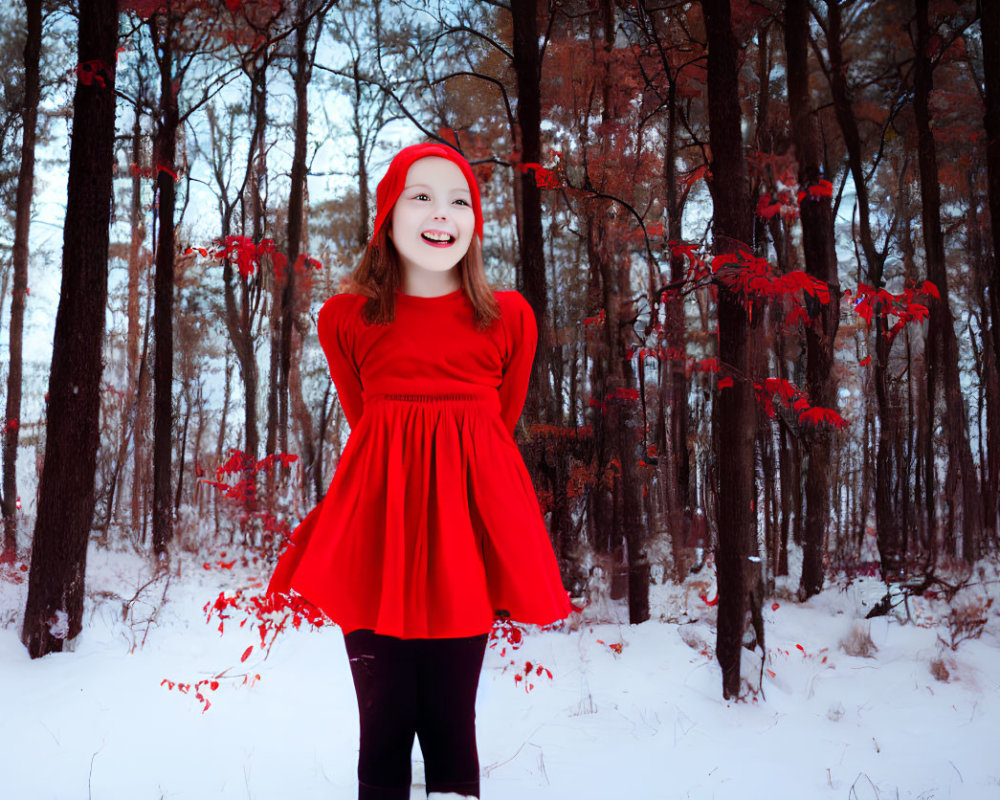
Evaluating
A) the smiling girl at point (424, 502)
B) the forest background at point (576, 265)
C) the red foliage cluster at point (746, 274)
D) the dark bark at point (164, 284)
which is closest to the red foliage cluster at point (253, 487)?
the forest background at point (576, 265)

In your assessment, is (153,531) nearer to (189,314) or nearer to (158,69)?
(189,314)

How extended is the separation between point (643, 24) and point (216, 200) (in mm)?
2022

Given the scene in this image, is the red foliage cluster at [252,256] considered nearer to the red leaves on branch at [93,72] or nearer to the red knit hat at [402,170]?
the red leaves on branch at [93,72]

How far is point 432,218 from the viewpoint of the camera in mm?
1757

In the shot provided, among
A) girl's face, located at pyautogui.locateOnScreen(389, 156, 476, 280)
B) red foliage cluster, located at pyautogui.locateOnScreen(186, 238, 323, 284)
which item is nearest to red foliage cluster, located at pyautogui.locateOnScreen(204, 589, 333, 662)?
red foliage cluster, located at pyautogui.locateOnScreen(186, 238, 323, 284)

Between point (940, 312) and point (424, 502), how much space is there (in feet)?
8.07

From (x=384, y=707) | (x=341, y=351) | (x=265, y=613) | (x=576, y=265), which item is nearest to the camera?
(x=384, y=707)

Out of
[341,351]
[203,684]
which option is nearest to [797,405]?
[341,351]

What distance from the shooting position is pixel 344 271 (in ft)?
10.8

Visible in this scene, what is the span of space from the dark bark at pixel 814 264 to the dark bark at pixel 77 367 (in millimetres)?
2882

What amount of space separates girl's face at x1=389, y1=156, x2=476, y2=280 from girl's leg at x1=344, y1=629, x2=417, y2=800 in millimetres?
886

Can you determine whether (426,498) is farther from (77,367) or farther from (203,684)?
(77,367)

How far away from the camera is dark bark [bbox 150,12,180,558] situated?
3.19m

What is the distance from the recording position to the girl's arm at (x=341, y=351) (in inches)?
72.6
